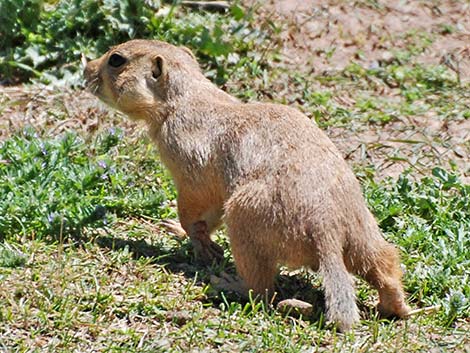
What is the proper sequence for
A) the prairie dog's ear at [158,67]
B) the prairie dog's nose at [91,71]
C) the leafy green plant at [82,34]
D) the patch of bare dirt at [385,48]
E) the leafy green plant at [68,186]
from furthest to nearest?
the leafy green plant at [82,34] → the patch of bare dirt at [385,48] → the prairie dog's nose at [91,71] → the prairie dog's ear at [158,67] → the leafy green plant at [68,186]

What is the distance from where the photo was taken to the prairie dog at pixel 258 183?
5699 millimetres

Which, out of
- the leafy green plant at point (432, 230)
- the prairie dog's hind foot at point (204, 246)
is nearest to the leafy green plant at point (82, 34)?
the leafy green plant at point (432, 230)

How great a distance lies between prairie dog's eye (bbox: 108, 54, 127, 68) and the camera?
22.0ft

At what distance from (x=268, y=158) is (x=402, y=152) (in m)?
2.58

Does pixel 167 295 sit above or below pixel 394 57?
below

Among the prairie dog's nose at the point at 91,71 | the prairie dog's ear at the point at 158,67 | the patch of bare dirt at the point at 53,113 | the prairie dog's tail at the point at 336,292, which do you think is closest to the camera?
the prairie dog's tail at the point at 336,292

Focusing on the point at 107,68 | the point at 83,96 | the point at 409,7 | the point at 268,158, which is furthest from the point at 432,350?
the point at 409,7

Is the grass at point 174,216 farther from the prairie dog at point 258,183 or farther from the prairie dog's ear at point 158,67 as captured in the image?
the prairie dog's ear at point 158,67

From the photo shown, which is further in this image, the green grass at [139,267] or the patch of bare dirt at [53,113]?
the patch of bare dirt at [53,113]

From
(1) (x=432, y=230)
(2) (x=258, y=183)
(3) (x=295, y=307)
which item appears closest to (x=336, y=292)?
(3) (x=295, y=307)

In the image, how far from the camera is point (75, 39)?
889 centimetres

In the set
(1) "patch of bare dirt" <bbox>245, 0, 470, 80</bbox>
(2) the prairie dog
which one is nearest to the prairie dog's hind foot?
(2) the prairie dog

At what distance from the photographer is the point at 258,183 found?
586cm

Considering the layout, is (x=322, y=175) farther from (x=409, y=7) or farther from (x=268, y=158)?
(x=409, y=7)
